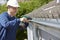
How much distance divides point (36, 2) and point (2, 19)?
12.2m

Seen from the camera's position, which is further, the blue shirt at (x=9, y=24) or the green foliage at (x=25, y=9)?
the green foliage at (x=25, y=9)

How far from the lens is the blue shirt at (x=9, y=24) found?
5461 millimetres

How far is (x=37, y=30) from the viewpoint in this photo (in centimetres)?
707

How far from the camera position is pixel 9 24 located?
5.44 metres

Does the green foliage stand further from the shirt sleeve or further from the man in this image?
the shirt sleeve

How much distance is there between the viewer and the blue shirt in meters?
5.46

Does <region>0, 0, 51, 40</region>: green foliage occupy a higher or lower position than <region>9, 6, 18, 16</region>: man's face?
lower

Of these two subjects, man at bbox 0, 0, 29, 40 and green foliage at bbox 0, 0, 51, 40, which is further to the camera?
green foliage at bbox 0, 0, 51, 40

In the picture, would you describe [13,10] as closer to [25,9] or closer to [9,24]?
[9,24]

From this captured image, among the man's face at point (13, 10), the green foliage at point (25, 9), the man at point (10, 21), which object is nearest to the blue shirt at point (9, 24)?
the man at point (10, 21)

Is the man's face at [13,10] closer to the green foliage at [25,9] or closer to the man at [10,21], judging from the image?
the man at [10,21]

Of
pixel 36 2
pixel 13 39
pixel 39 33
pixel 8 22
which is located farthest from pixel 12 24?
pixel 36 2

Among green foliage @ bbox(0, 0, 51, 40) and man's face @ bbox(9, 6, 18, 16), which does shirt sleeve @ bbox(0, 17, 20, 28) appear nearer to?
man's face @ bbox(9, 6, 18, 16)

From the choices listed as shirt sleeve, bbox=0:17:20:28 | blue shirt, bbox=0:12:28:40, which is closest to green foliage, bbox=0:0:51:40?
blue shirt, bbox=0:12:28:40
